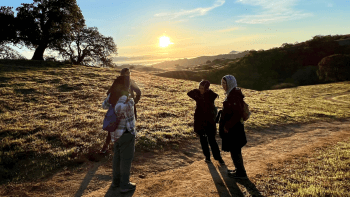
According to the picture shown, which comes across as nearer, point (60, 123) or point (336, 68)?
point (60, 123)

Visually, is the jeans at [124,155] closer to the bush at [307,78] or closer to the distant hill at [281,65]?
the distant hill at [281,65]

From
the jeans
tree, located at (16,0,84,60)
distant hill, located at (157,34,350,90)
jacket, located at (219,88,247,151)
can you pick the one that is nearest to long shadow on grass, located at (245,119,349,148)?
jacket, located at (219,88,247,151)

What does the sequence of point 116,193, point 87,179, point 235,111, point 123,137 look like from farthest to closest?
point 87,179 → point 235,111 → point 116,193 → point 123,137

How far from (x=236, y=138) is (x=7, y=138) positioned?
884cm

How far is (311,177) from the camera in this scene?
17.4ft

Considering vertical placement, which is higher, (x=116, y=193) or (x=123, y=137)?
(x=123, y=137)

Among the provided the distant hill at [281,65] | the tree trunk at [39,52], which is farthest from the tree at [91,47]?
the distant hill at [281,65]

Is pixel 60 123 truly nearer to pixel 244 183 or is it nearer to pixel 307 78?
pixel 244 183

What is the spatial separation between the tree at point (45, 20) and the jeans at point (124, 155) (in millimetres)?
31387

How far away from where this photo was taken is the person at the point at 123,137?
425 cm

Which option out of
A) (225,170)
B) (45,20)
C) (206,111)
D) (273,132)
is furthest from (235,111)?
(45,20)

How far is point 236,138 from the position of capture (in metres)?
5.09

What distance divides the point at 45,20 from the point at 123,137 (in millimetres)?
33393

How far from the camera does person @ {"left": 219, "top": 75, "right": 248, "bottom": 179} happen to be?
16.0 feet
